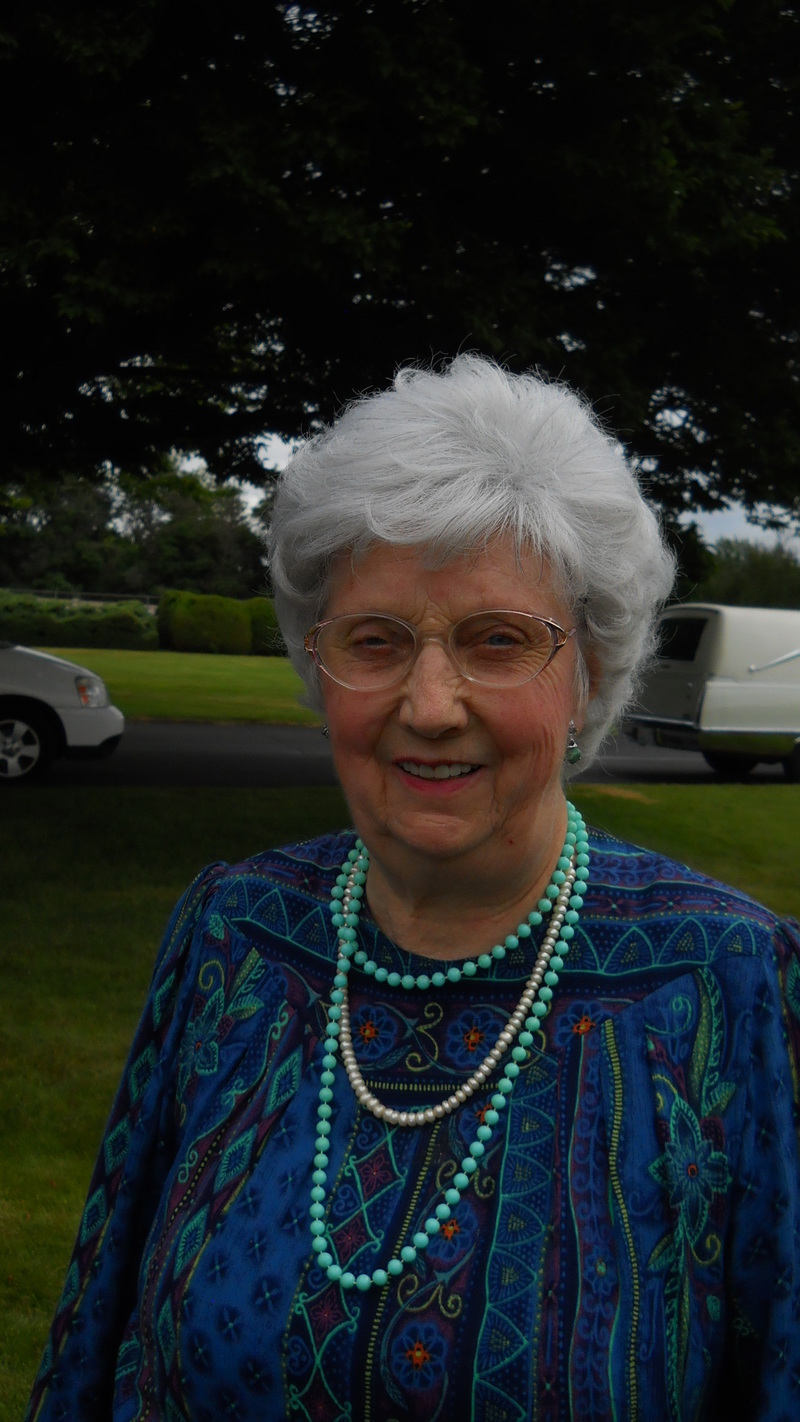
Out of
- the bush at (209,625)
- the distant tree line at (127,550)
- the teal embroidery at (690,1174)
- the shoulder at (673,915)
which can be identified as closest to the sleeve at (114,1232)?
the shoulder at (673,915)

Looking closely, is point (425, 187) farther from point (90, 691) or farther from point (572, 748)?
point (90, 691)

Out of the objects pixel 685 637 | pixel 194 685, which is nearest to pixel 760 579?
pixel 194 685

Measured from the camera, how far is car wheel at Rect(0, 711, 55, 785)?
12.5m

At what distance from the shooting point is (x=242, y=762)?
15.6 m

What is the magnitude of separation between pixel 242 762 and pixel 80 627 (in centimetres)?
3296

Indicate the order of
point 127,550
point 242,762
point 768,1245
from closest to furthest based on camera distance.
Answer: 1. point 768,1245
2. point 242,762
3. point 127,550

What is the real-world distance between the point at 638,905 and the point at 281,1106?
1.85 ft

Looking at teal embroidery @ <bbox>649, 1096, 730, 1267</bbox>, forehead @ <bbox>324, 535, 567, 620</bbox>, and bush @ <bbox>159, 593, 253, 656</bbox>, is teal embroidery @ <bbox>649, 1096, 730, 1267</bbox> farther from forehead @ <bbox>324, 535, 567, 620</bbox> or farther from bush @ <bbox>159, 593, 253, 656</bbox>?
bush @ <bbox>159, 593, 253, 656</bbox>

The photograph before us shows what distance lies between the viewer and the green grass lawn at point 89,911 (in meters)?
4.27

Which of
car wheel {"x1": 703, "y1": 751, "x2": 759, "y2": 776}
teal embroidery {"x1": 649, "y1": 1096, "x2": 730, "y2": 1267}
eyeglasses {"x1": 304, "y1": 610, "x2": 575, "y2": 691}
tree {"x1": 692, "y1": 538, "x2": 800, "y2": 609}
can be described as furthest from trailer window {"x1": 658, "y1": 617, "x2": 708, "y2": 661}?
tree {"x1": 692, "y1": 538, "x2": 800, "y2": 609}

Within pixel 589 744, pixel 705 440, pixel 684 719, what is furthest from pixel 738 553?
pixel 589 744

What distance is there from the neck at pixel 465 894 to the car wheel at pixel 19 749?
11.1 m

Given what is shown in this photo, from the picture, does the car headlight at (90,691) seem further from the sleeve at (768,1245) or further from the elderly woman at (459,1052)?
the sleeve at (768,1245)

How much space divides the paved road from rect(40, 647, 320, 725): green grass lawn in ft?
2.71
